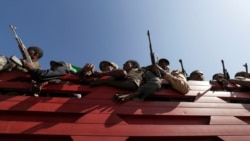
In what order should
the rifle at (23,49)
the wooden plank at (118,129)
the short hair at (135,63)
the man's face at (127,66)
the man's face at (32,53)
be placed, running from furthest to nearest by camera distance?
the short hair at (135,63) < the man's face at (127,66) < the man's face at (32,53) < the rifle at (23,49) < the wooden plank at (118,129)

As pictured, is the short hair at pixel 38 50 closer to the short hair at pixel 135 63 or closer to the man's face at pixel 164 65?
the short hair at pixel 135 63

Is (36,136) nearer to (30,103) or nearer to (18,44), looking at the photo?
(30,103)

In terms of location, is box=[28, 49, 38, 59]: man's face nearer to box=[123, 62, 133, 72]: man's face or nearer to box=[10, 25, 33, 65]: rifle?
box=[10, 25, 33, 65]: rifle

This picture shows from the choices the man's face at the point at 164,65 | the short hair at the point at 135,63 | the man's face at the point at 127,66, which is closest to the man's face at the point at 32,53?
the man's face at the point at 127,66

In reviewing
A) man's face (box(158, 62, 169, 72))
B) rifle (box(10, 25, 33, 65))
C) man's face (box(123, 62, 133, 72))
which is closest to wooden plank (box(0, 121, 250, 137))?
rifle (box(10, 25, 33, 65))

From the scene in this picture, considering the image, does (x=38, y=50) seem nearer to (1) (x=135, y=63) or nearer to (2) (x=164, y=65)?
(1) (x=135, y=63)

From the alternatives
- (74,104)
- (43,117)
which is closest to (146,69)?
(74,104)

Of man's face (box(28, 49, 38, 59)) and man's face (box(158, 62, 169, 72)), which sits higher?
man's face (box(28, 49, 38, 59))

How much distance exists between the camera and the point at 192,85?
5.49 meters

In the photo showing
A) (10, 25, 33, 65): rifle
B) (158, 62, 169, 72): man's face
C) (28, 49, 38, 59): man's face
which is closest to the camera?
(10, 25, 33, 65): rifle

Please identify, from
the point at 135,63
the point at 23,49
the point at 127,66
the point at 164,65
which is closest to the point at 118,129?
the point at 127,66

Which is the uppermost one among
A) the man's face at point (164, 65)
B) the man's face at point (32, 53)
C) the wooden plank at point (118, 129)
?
the man's face at point (32, 53)

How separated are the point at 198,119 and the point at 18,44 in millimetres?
2862

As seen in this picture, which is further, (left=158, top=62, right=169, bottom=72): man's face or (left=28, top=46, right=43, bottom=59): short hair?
(left=158, top=62, right=169, bottom=72): man's face
